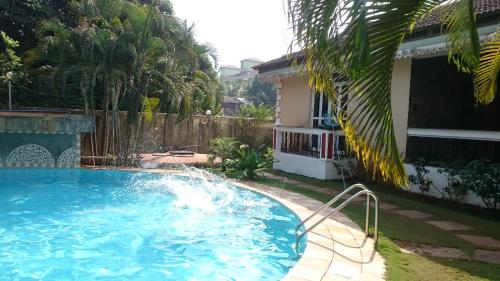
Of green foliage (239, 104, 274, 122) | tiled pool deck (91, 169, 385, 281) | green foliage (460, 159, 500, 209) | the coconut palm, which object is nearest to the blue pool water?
tiled pool deck (91, 169, 385, 281)

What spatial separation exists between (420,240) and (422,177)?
179 inches

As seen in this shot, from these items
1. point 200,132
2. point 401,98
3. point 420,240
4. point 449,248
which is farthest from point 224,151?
point 449,248

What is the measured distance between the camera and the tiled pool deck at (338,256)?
5.50 m

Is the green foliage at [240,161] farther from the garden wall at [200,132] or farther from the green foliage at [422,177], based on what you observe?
the garden wall at [200,132]

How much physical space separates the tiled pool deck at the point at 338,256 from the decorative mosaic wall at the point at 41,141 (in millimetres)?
10450

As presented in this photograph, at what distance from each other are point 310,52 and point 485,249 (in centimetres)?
550

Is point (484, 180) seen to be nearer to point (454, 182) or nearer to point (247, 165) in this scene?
point (454, 182)

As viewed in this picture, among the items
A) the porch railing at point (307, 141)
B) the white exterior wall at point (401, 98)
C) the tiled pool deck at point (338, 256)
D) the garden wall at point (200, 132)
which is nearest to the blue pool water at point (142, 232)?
the tiled pool deck at point (338, 256)

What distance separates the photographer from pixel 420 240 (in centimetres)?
734

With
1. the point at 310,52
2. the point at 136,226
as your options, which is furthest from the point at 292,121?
the point at 310,52

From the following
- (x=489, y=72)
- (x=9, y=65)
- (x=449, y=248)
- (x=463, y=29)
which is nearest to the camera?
(x=463, y=29)

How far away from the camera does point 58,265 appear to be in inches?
265

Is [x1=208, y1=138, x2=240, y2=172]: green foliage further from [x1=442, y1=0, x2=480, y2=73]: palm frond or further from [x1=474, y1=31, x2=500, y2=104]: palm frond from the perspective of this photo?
[x1=442, y1=0, x2=480, y2=73]: palm frond

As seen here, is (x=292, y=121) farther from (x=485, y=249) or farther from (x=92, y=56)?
(x=485, y=249)
